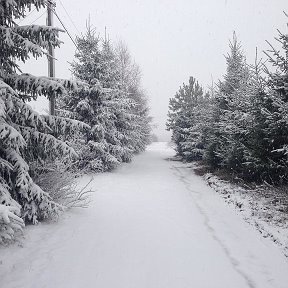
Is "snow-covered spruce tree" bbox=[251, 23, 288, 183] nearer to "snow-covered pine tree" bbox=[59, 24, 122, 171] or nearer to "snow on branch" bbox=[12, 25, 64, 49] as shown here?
"snow on branch" bbox=[12, 25, 64, 49]

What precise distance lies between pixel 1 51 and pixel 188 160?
72.4ft

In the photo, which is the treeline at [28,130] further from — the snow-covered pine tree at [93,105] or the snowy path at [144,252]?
the snow-covered pine tree at [93,105]

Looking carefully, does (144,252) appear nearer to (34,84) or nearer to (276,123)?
(34,84)

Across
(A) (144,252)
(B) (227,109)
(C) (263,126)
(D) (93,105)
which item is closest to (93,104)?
(D) (93,105)

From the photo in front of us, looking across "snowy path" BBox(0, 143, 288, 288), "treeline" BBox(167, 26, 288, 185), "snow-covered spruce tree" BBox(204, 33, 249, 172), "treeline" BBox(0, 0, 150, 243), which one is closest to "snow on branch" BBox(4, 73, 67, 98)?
"treeline" BBox(0, 0, 150, 243)

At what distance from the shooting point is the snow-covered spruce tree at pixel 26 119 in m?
6.19

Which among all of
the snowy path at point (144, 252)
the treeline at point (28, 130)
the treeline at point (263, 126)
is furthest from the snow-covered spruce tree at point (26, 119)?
the treeline at point (263, 126)

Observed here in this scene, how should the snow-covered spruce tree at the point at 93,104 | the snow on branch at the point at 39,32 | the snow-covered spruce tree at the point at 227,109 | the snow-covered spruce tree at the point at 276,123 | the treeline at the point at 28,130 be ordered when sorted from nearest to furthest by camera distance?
1. the treeline at the point at 28,130
2. the snow on branch at the point at 39,32
3. the snow-covered spruce tree at the point at 276,123
4. the snow-covered spruce tree at the point at 227,109
5. the snow-covered spruce tree at the point at 93,104

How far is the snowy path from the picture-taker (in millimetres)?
4918

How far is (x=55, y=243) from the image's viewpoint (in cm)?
625

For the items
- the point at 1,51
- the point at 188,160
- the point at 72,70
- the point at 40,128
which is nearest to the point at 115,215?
the point at 40,128

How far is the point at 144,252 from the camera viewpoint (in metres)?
6.06

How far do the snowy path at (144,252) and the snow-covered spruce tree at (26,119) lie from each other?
761 mm

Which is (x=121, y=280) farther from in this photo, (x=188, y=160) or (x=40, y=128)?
(x=188, y=160)
